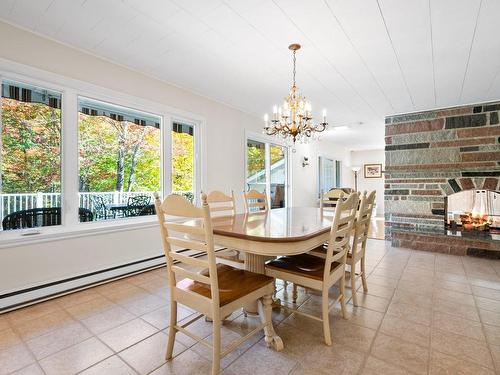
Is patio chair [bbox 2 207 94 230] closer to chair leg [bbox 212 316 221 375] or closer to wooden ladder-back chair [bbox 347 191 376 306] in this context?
chair leg [bbox 212 316 221 375]

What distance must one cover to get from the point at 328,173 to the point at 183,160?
5.52 m

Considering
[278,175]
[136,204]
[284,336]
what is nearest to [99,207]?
[136,204]

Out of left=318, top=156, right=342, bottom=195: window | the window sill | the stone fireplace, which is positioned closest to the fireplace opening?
the stone fireplace

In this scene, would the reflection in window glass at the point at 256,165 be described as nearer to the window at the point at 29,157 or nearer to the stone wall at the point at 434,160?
the stone wall at the point at 434,160

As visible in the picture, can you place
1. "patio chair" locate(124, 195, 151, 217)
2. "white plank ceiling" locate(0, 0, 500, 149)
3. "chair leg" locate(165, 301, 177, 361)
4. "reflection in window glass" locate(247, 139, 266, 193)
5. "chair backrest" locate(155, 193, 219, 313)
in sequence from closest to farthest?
"chair backrest" locate(155, 193, 219, 313) → "chair leg" locate(165, 301, 177, 361) → "white plank ceiling" locate(0, 0, 500, 149) → "patio chair" locate(124, 195, 151, 217) → "reflection in window glass" locate(247, 139, 266, 193)

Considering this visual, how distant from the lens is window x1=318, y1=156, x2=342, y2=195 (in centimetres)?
749

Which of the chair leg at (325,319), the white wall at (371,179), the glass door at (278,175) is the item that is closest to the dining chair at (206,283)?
the chair leg at (325,319)

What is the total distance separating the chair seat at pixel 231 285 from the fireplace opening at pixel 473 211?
14.2 ft

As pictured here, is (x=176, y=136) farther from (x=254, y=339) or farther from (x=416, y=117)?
(x=416, y=117)

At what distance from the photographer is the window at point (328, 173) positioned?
7.49m

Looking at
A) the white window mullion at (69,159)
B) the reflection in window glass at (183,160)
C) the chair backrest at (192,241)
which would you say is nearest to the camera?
the chair backrest at (192,241)

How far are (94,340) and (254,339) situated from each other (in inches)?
43.7

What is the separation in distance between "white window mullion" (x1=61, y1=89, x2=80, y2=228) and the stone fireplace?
4811mm

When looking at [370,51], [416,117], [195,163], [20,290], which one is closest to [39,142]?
[20,290]
